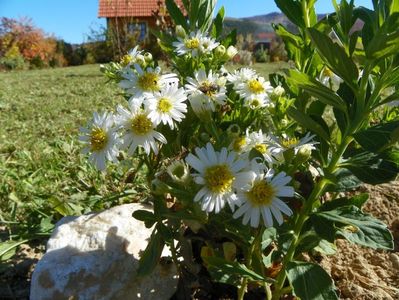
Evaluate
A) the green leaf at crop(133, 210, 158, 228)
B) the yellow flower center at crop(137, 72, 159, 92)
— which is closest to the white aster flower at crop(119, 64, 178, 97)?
the yellow flower center at crop(137, 72, 159, 92)

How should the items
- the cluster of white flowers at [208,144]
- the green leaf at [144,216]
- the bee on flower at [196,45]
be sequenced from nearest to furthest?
the cluster of white flowers at [208,144]
the green leaf at [144,216]
the bee on flower at [196,45]

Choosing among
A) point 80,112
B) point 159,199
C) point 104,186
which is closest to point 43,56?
point 80,112

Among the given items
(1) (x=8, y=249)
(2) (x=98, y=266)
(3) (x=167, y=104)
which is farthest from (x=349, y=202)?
(1) (x=8, y=249)

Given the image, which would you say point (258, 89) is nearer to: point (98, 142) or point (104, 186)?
point (98, 142)

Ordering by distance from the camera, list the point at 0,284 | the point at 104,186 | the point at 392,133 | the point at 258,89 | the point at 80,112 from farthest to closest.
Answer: the point at 80,112 < the point at 104,186 < the point at 0,284 < the point at 258,89 < the point at 392,133

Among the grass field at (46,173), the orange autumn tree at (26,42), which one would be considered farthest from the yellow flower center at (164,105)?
the orange autumn tree at (26,42)

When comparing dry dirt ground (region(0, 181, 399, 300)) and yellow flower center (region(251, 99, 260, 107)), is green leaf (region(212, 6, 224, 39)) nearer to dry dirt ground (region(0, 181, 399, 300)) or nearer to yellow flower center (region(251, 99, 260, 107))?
yellow flower center (region(251, 99, 260, 107))

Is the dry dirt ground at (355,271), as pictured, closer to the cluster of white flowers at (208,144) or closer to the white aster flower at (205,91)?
the cluster of white flowers at (208,144)
